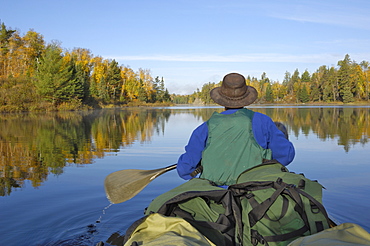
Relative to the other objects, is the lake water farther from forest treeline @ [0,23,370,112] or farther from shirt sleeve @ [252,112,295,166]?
forest treeline @ [0,23,370,112]

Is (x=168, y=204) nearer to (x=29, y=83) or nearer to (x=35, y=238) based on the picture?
(x=35, y=238)

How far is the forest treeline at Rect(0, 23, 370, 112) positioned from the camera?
137ft

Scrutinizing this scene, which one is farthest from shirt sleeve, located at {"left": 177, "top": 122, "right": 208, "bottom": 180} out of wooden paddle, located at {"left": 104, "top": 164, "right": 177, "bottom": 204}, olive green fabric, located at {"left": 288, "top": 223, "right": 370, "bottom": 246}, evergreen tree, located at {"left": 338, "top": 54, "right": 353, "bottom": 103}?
evergreen tree, located at {"left": 338, "top": 54, "right": 353, "bottom": 103}

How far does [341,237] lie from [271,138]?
139 cm

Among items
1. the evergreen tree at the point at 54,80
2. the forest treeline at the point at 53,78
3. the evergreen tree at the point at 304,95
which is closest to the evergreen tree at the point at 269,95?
the evergreen tree at the point at 304,95

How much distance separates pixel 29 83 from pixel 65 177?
3846 centimetres

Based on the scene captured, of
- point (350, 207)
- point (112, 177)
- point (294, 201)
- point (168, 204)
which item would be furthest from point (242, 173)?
point (350, 207)

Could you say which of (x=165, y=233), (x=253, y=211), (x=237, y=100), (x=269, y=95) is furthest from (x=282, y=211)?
(x=269, y=95)

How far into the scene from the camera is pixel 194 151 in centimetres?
339

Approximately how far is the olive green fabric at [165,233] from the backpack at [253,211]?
0.18 metres

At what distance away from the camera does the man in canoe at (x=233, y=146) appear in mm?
3170

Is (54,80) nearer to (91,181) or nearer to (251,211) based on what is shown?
(91,181)

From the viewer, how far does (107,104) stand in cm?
7181

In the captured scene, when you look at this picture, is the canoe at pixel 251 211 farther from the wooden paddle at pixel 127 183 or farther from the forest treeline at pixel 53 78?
the forest treeline at pixel 53 78
